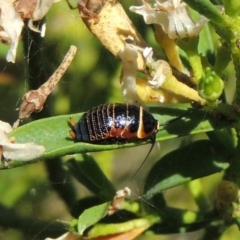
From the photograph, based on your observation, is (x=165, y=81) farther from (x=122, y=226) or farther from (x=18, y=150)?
(x=122, y=226)

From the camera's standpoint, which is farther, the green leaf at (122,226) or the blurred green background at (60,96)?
the blurred green background at (60,96)

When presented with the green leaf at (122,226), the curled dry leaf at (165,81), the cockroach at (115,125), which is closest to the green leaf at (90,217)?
the green leaf at (122,226)

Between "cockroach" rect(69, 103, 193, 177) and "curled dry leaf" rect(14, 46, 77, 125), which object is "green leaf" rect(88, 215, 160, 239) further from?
"curled dry leaf" rect(14, 46, 77, 125)

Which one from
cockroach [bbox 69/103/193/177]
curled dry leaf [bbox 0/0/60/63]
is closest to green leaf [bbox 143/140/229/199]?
cockroach [bbox 69/103/193/177]

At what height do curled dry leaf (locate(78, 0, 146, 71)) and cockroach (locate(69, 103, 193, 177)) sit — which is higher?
curled dry leaf (locate(78, 0, 146, 71))

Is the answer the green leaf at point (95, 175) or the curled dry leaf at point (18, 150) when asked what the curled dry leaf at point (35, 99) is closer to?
the curled dry leaf at point (18, 150)

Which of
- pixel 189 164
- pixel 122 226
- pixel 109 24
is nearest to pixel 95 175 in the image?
pixel 122 226
